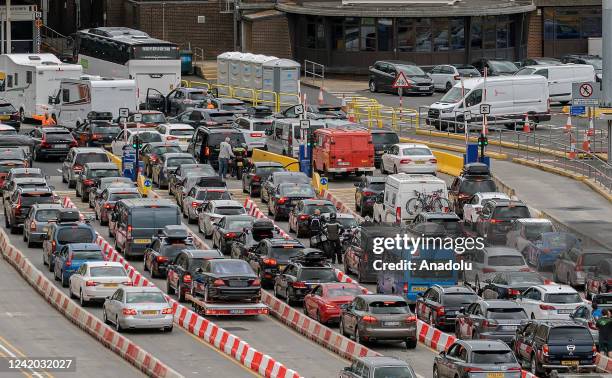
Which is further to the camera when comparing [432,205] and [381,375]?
[432,205]

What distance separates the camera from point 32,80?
8719 cm

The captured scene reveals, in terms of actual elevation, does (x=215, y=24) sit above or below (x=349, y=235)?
above

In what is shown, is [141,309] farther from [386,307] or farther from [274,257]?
[274,257]

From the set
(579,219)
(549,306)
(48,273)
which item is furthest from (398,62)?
(549,306)

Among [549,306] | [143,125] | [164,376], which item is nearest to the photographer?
[164,376]

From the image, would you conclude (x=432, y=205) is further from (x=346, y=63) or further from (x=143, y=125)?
(x=346, y=63)

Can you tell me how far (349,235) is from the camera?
5538cm

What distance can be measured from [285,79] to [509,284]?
40.8 m

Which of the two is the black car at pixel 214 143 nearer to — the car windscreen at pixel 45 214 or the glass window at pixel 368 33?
the car windscreen at pixel 45 214

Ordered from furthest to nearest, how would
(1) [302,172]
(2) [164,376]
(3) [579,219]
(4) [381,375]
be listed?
(1) [302,172] → (3) [579,219] → (2) [164,376] → (4) [381,375]

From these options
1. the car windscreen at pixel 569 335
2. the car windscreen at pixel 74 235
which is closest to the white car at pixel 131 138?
the car windscreen at pixel 74 235

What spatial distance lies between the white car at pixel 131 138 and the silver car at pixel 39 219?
1458 centimetres

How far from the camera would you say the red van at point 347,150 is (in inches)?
2685

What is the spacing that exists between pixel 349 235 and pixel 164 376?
54.7 ft
